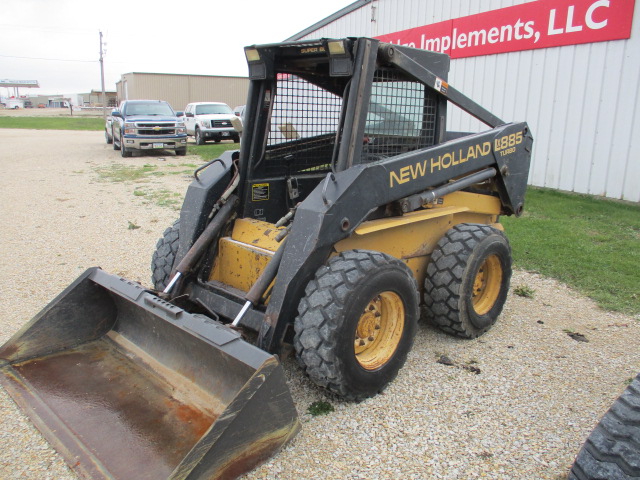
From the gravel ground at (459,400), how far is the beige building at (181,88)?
36386 mm

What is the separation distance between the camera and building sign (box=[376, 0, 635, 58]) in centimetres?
911

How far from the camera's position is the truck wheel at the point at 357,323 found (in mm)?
3080

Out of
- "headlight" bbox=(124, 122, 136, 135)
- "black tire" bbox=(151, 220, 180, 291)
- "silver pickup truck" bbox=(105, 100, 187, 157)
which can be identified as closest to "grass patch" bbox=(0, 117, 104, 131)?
"silver pickup truck" bbox=(105, 100, 187, 157)

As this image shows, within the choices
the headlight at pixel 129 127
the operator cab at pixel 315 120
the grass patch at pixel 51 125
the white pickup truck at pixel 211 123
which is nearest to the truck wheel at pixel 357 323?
the operator cab at pixel 315 120

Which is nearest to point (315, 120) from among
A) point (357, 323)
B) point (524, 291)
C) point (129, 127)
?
point (357, 323)

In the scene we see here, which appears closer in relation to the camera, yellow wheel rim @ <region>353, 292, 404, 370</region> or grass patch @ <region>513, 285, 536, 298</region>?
yellow wheel rim @ <region>353, 292, 404, 370</region>

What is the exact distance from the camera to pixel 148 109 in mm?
18641

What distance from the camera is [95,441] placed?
2871mm

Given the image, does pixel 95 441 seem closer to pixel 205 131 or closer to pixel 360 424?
pixel 360 424

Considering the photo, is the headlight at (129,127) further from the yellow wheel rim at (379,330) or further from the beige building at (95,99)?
the beige building at (95,99)

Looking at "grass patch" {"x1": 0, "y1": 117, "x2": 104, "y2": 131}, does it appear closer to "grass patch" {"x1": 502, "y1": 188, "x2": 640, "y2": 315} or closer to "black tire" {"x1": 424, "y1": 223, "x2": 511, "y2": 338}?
"grass patch" {"x1": 502, "y1": 188, "x2": 640, "y2": 315}

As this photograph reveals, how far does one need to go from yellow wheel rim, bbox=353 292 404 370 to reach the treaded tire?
1.36 metres

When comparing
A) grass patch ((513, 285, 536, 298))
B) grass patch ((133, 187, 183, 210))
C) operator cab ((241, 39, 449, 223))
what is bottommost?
grass patch ((513, 285, 536, 298))

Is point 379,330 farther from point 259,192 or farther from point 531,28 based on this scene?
point 531,28
